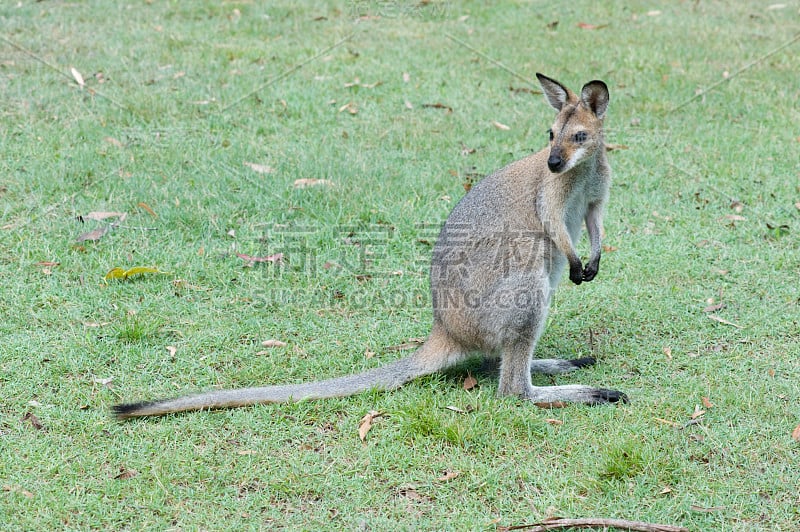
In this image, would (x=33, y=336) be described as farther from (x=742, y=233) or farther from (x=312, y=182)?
(x=742, y=233)

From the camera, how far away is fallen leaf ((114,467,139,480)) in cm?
300

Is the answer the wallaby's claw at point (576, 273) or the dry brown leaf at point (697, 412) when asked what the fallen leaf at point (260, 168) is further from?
the dry brown leaf at point (697, 412)

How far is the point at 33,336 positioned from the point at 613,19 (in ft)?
21.7

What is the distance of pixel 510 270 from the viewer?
136 inches

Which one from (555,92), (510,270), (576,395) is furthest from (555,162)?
(576,395)

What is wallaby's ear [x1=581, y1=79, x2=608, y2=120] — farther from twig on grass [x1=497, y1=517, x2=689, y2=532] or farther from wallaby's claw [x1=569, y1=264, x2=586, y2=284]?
twig on grass [x1=497, y1=517, x2=689, y2=532]

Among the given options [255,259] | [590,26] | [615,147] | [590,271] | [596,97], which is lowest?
[255,259]

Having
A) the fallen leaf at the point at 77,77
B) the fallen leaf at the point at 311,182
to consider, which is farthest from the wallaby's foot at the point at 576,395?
the fallen leaf at the point at 77,77

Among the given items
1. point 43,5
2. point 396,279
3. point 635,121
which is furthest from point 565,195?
point 43,5

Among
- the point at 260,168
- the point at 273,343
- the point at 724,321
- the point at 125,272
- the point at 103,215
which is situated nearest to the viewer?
the point at 273,343

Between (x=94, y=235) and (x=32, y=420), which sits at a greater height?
(x=94, y=235)

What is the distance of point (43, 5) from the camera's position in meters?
8.41

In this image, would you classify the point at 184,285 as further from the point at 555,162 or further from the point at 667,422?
the point at 667,422

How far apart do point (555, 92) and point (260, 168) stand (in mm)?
2623
